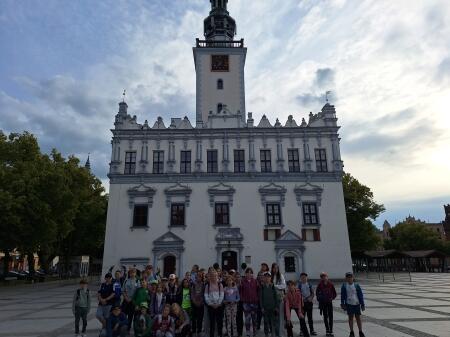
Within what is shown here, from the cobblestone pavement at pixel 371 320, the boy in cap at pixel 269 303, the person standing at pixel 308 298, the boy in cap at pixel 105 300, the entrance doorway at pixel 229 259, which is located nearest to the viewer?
the boy in cap at pixel 269 303

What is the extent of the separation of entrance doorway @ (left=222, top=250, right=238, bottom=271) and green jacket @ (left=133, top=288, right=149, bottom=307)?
67.0ft

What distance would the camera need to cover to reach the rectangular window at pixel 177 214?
30.8 meters

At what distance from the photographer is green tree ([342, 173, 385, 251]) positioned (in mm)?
44969

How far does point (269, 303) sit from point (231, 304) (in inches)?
43.0

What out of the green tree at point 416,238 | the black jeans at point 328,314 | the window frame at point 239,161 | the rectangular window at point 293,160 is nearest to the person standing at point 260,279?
the black jeans at point 328,314

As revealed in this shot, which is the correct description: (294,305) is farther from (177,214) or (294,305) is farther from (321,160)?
(321,160)

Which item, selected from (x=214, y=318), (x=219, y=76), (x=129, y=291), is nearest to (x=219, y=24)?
(x=219, y=76)

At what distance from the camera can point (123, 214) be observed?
30.9 metres

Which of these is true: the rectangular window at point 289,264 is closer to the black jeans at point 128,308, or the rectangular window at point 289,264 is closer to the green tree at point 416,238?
the black jeans at point 128,308

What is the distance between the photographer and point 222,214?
3100 cm

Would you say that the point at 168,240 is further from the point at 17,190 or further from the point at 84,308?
Result: the point at 84,308

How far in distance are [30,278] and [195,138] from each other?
912 inches

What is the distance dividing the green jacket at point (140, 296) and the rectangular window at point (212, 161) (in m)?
22.3

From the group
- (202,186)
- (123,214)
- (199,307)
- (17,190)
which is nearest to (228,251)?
(202,186)
